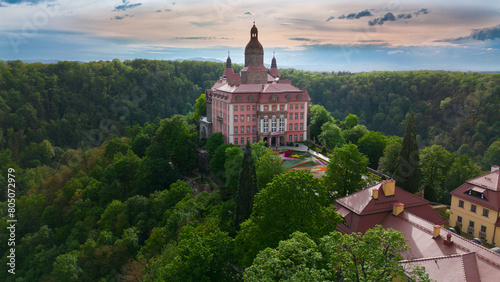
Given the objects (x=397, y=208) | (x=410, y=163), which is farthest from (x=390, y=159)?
(x=397, y=208)

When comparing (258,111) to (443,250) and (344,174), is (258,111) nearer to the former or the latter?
(344,174)

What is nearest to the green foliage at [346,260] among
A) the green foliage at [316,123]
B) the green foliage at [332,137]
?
the green foliage at [332,137]

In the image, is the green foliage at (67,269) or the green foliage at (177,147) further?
the green foliage at (177,147)

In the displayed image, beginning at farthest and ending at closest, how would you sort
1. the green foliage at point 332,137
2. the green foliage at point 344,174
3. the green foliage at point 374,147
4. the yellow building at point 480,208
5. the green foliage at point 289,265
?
the green foliage at point 332,137 < the green foliage at point 374,147 < the green foliage at point 344,174 < the yellow building at point 480,208 < the green foliage at point 289,265

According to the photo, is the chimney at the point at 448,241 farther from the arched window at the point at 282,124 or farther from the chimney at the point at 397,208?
the arched window at the point at 282,124

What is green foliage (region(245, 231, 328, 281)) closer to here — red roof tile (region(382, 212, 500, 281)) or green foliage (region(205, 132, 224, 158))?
red roof tile (region(382, 212, 500, 281))

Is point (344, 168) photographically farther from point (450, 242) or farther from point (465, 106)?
point (465, 106)
